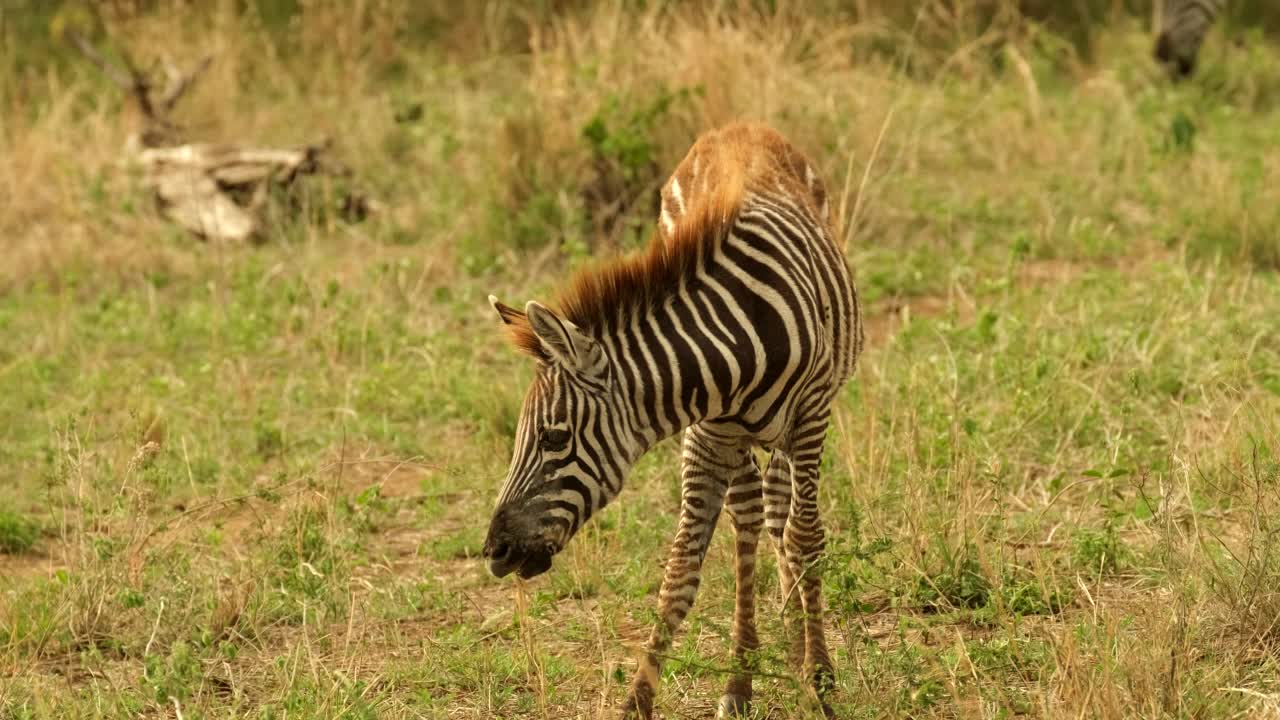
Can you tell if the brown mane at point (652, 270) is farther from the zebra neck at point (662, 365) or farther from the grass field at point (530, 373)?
the grass field at point (530, 373)

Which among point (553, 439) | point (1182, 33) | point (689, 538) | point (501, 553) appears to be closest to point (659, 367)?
point (553, 439)

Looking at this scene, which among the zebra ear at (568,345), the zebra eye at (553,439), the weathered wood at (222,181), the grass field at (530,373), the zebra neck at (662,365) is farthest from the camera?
the weathered wood at (222,181)

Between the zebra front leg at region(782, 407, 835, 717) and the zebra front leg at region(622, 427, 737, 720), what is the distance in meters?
0.23

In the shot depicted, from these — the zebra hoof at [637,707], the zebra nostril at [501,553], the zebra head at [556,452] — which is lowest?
the zebra hoof at [637,707]

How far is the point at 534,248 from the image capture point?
10.3 m

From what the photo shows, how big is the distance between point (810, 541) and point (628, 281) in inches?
47.6

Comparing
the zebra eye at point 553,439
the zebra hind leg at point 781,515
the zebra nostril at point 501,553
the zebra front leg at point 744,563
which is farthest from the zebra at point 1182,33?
the zebra nostril at point 501,553

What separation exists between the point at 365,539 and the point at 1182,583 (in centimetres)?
331

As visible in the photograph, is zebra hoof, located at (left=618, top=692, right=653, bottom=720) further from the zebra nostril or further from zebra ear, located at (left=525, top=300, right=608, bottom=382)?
zebra ear, located at (left=525, top=300, right=608, bottom=382)

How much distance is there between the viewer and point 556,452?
4.66 metres

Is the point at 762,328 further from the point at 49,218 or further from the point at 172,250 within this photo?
the point at 49,218

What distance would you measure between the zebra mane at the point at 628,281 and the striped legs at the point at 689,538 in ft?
2.03

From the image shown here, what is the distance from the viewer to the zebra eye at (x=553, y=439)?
4645 mm

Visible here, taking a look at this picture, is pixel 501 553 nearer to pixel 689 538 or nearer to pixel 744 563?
pixel 689 538
